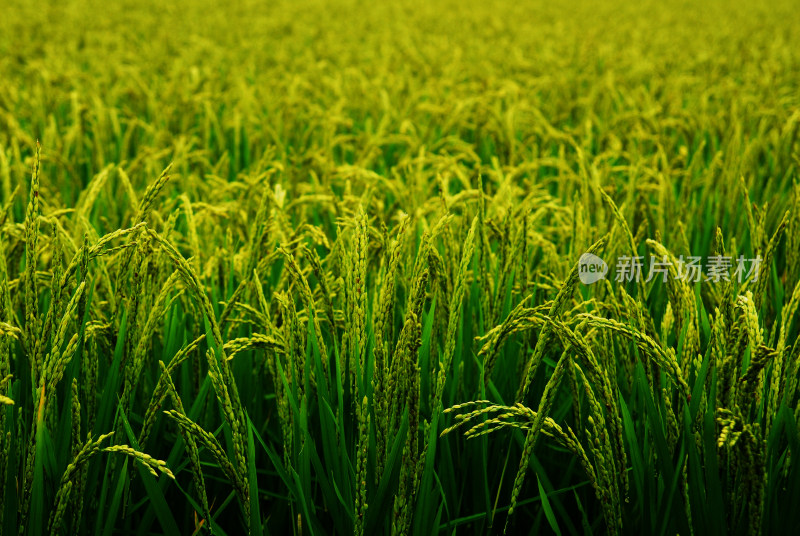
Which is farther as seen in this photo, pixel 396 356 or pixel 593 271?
pixel 593 271

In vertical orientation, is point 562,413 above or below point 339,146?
below

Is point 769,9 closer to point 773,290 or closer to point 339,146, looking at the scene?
point 339,146

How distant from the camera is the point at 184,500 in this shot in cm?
139

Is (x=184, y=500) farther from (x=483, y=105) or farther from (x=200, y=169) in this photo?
(x=483, y=105)

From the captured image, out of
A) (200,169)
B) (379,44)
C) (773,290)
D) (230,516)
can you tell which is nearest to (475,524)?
(230,516)

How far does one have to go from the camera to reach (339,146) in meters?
3.78

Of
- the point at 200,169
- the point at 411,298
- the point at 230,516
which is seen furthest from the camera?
the point at 200,169

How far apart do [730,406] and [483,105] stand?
2.80 m

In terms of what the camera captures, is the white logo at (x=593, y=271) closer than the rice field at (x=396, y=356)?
No

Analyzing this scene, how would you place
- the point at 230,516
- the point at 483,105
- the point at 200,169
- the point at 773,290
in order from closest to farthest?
the point at 230,516
the point at 773,290
the point at 200,169
the point at 483,105

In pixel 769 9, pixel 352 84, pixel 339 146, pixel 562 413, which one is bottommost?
pixel 562 413

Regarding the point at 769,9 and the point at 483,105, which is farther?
the point at 769,9

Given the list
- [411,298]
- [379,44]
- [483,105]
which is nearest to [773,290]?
[411,298]

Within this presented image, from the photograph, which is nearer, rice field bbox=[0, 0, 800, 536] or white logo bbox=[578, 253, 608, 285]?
rice field bbox=[0, 0, 800, 536]
